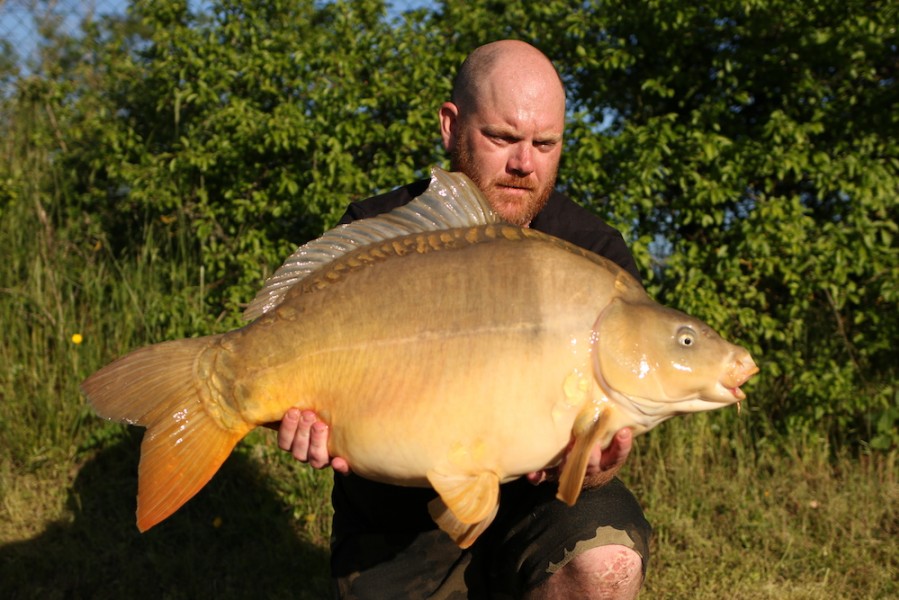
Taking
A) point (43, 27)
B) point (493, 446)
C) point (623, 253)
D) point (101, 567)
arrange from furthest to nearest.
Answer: point (43, 27), point (101, 567), point (623, 253), point (493, 446)

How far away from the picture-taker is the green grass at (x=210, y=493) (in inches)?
127

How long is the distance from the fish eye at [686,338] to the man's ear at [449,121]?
1268 mm

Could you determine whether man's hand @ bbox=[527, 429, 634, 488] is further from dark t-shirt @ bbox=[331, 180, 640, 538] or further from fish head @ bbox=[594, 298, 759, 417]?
dark t-shirt @ bbox=[331, 180, 640, 538]

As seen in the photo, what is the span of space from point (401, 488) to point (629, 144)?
2.32 metres

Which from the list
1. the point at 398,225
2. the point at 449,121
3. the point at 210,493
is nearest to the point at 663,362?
the point at 398,225

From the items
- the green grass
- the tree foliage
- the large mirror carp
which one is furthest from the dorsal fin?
the tree foliage

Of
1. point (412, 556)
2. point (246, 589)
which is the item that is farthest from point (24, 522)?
point (412, 556)

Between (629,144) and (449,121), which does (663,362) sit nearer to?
(449,121)

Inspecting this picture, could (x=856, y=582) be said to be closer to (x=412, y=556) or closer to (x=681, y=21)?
(x=412, y=556)

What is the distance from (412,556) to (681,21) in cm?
286

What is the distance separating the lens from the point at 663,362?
168cm

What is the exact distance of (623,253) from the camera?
2.63 metres

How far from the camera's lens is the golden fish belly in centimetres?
→ 168

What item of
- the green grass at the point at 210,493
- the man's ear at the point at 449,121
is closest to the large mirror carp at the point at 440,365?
the man's ear at the point at 449,121
